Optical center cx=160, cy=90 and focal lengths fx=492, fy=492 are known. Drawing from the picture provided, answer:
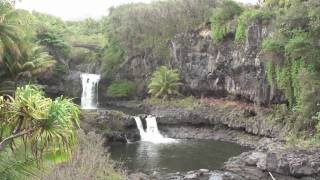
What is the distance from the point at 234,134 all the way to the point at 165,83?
10802 millimetres

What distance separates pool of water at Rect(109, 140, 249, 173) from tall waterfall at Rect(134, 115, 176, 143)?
172cm

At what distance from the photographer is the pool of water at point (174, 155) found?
2816cm

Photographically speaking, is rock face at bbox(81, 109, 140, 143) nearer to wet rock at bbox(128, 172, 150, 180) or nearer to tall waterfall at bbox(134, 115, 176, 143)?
tall waterfall at bbox(134, 115, 176, 143)

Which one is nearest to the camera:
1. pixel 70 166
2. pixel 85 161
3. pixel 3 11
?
pixel 70 166

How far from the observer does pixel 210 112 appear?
4219 cm

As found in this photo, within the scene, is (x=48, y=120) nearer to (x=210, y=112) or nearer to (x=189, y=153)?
(x=189, y=153)

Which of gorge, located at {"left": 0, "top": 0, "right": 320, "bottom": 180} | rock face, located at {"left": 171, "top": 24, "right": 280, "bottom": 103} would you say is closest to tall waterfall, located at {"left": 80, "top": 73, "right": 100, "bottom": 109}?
gorge, located at {"left": 0, "top": 0, "right": 320, "bottom": 180}

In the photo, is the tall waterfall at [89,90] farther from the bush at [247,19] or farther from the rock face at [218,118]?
the bush at [247,19]

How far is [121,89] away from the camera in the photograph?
51688 mm

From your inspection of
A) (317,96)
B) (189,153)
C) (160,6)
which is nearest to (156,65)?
(160,6)

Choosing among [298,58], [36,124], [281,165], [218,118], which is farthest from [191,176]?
[36,124]

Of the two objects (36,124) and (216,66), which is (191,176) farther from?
(216,66)

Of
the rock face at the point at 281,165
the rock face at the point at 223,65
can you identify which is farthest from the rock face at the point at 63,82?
the rock face at the point at 281,165

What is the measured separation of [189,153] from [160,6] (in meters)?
24.6
